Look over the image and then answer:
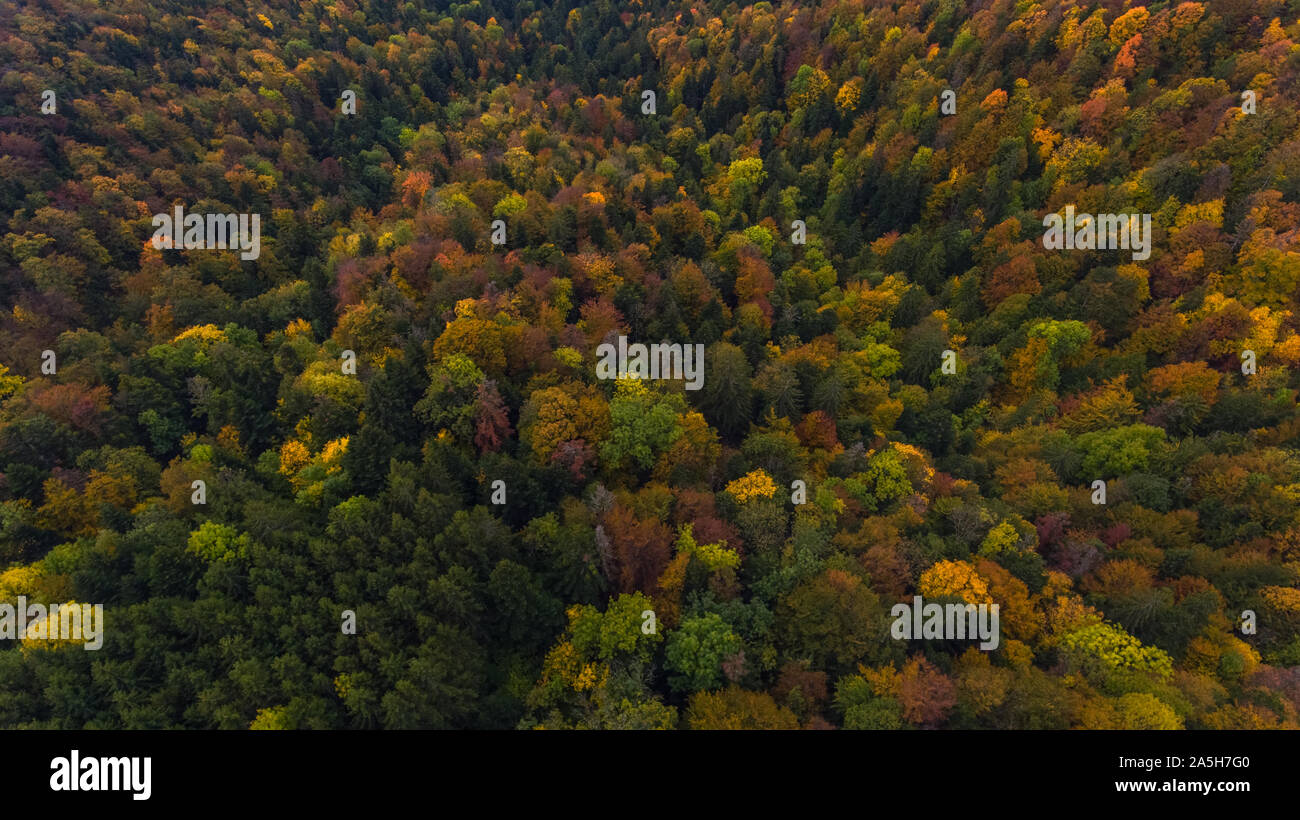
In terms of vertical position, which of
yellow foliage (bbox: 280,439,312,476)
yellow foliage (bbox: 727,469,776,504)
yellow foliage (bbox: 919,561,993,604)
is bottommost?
yellow foliage (bbox: 919,561,993,604)

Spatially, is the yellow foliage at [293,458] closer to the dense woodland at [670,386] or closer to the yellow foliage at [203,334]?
the dense woodland at [670,386]

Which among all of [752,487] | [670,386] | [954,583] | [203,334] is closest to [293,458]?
[203,334]

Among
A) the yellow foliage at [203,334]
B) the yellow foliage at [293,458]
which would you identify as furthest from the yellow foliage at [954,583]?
the yellow foliage at [203,334]

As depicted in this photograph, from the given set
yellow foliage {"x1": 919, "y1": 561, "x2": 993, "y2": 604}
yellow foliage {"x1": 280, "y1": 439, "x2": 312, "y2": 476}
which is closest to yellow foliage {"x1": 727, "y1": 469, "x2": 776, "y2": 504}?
yellow foliage {"x1": 919, "y1": 561, "x2": 993, "y2": 604}

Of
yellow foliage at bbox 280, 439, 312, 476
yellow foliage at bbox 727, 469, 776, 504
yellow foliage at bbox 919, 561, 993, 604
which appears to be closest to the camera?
yellow foliage at bbox 919, 561, 993, 604

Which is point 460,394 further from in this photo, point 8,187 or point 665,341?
point 8,187

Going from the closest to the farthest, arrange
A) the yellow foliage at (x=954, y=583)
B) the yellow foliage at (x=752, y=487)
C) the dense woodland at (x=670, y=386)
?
1. the dense woodland at (x=670, y=386)
2. the yellow foliage at (x=954, y=583)
3. the yellow foliage at (x=752, y=487)

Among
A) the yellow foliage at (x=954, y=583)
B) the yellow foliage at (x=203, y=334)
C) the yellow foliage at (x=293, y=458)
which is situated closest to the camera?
the yellow foliage at (x=954, y=583)

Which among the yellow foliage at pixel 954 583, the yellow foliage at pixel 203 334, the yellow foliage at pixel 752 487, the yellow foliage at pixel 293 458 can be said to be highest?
the yellow foliage at pixel 203 334

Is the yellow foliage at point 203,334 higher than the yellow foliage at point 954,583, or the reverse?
the yellow foliage at point 203,334

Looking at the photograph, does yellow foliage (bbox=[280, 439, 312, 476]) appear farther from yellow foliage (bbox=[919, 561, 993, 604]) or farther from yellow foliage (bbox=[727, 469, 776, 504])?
yellow foliage (bbox=[919, 561, 993, 604])

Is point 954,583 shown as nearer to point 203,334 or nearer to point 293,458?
point 293,458
